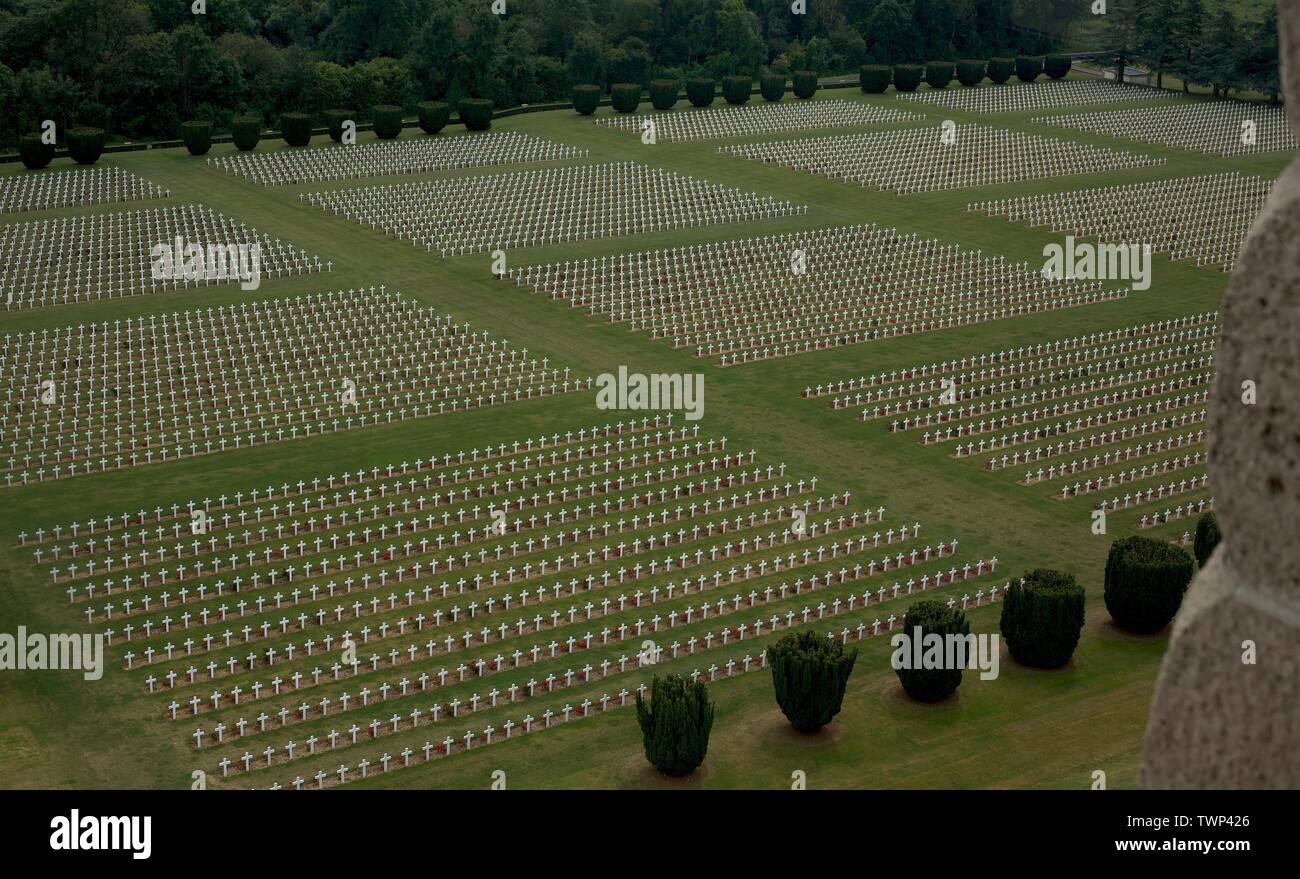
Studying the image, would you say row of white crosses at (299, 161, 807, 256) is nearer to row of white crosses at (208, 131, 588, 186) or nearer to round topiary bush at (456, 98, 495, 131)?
row of white crosses at (208, 131, 588, 186)

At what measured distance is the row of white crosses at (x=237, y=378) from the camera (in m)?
46.6

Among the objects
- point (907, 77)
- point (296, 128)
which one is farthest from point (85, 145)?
point (907, 77)

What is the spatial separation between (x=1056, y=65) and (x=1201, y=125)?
22113 millimetres

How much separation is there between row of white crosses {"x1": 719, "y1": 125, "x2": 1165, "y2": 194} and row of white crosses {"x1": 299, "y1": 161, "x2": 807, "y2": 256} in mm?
8211

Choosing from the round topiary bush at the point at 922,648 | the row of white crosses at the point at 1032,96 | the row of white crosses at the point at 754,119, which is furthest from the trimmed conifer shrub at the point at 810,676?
the row of white crosses at the point at 1032,96

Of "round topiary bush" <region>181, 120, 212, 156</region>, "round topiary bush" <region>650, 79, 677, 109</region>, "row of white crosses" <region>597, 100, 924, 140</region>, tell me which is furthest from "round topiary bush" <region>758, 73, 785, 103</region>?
"round topiary bush" <region>181, 120, 212, 156</region>

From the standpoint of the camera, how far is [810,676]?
1128 inches

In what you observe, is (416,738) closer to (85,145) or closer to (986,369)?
(986,369)

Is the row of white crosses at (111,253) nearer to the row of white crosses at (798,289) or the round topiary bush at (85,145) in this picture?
the row of white crosses at (798,289)

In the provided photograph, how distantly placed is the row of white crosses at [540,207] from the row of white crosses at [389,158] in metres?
4.42

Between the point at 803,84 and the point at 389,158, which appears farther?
the point at 803,84

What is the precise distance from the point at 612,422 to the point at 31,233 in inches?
1474

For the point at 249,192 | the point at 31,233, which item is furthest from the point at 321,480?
the point at 249,192

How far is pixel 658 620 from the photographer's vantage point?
34.1 metres
